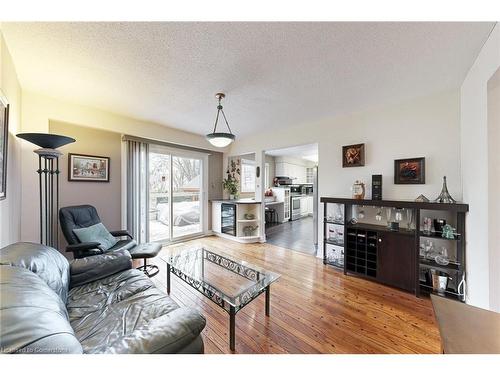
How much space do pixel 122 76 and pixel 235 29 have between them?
4.47 ft

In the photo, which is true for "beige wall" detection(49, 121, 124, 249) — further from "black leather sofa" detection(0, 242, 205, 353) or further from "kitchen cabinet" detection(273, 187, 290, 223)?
"kitchen cabinet" detection(273, 187, 290, 223)

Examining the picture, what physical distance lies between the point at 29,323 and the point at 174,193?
365 cm

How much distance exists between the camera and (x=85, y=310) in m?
1.35

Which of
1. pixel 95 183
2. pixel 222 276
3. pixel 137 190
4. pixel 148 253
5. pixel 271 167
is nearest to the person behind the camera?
pixel 222 276

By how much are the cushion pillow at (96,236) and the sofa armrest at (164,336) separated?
76.7 inches

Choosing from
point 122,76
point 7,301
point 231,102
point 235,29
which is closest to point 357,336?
point 7,301

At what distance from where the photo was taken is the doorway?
226 inches

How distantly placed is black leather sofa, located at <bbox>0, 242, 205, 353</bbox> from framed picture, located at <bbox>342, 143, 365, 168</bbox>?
2.88m

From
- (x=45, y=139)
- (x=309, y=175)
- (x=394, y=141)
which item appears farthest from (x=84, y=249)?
(x=309, y=175)

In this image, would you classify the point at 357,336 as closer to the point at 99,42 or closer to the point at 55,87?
the point at 99,42

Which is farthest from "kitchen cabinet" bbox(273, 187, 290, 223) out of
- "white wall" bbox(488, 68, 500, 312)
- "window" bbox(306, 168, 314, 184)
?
"white wall" bbox(488, 68, 500, 312)

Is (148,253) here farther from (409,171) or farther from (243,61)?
(409,171)

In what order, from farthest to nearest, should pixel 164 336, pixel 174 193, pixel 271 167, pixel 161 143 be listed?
1. pixel 271 167
2. pixel 174 193
3. pixel 161 143
4. pixel 164 336
